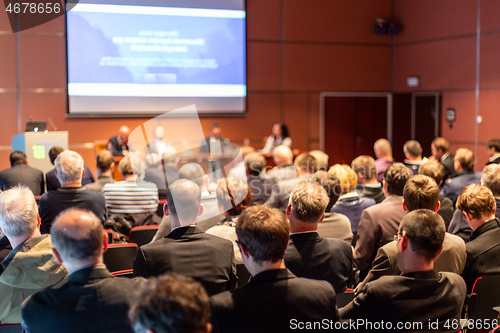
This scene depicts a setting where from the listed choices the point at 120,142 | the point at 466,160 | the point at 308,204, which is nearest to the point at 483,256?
the point at 308,204

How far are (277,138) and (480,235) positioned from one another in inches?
269

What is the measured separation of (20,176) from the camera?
520 centimetres

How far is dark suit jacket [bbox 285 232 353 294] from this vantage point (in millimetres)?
2193

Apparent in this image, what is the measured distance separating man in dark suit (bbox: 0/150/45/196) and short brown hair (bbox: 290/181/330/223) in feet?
13.2

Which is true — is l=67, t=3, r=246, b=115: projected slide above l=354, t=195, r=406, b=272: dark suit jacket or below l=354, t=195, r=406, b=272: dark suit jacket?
above

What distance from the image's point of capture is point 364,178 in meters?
4.20

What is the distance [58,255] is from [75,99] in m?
7.13

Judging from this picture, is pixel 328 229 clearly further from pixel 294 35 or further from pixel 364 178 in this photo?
pixel 294 35

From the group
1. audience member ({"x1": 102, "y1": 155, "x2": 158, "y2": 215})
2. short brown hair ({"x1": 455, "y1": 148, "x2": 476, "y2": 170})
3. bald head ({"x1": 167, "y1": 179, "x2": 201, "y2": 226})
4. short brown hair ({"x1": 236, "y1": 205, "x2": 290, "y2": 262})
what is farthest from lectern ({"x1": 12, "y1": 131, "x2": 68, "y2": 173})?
short brown hair ({"x1": 236, "y1": 205, "x2": 290, "y2": 262})

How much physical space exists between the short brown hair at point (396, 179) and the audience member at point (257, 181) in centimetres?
125

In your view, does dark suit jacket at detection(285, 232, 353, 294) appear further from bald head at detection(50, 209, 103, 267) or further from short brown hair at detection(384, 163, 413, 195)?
short brown hair at detection(384, 163, 413, 195)

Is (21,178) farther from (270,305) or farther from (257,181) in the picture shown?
(270,305)

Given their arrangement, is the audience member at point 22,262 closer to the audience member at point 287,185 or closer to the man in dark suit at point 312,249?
the man in dark suit at point 312,249

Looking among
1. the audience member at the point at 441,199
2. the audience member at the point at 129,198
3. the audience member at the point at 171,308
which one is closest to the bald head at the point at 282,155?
the audience member at the point at 129,198
